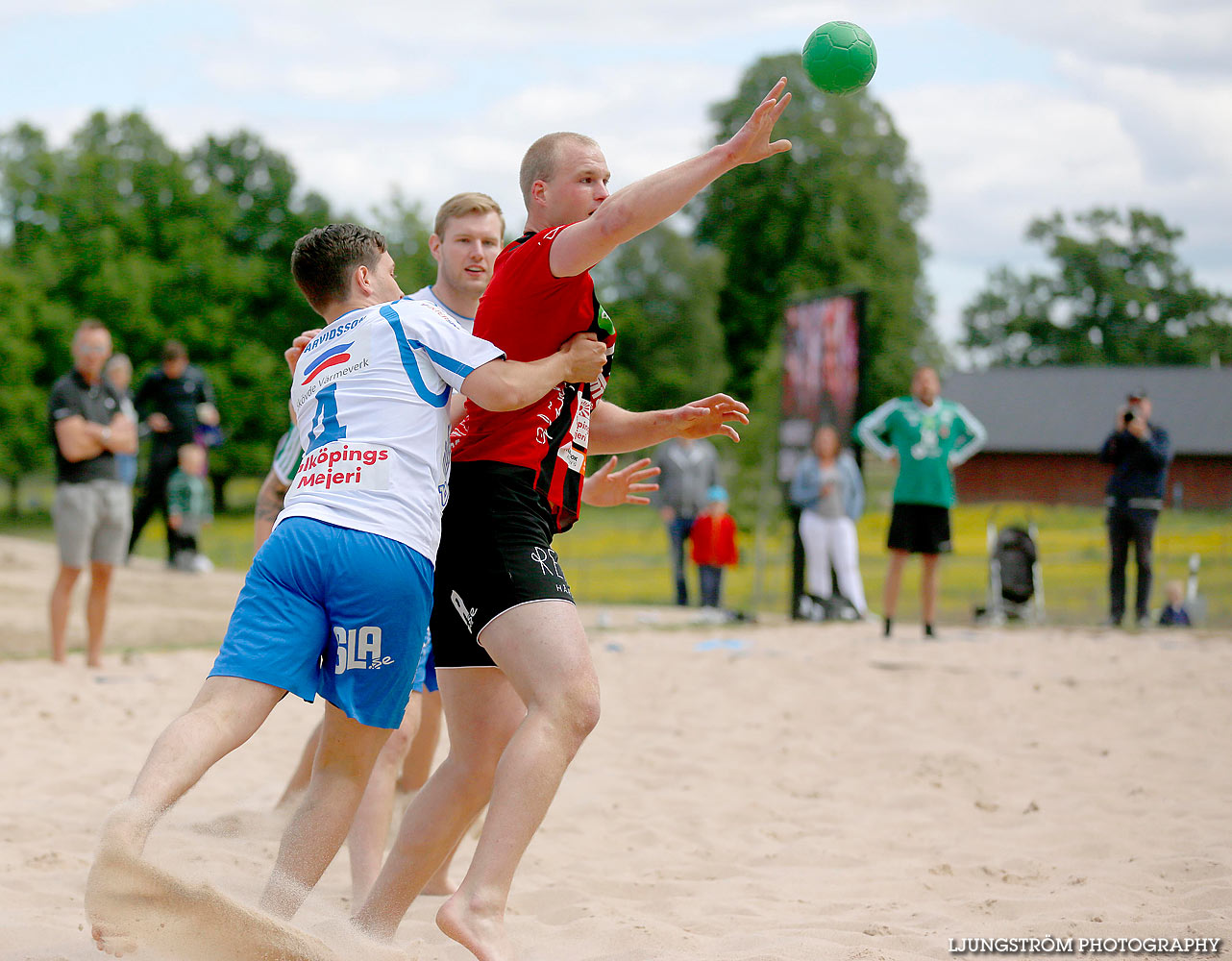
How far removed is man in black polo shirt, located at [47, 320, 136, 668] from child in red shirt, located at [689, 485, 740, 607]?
627 cm

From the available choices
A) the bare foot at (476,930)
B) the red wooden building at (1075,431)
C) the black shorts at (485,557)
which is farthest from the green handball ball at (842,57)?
the red wooden building at (1075,431)

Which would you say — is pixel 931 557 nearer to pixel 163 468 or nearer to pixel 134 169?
pixel 163 468

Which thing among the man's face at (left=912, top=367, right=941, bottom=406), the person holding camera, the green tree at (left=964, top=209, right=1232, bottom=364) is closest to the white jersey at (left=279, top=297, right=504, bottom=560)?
the man's face at (left=912, top=367, right=941, bottom=406)

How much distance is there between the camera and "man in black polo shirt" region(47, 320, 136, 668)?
7.57 m

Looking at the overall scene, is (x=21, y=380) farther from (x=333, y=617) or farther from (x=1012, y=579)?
(x=333, y=617)

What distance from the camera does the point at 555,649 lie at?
9.29 feet

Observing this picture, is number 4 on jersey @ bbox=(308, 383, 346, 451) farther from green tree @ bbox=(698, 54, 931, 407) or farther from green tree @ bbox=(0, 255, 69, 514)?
green tree @ bbox=(698, 54, 931, 407)

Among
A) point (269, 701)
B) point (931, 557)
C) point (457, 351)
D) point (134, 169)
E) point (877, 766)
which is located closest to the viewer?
point (269, 701)

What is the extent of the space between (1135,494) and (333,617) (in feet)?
32.5

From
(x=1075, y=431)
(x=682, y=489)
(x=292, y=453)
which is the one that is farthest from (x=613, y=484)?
(x=1075, y=431)

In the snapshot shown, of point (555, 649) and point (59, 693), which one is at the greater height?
point (555, 649)

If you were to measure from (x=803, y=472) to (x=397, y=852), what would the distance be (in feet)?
32.5

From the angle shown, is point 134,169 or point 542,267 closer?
point 542,267

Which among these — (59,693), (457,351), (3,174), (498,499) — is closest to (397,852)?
(498,499)
